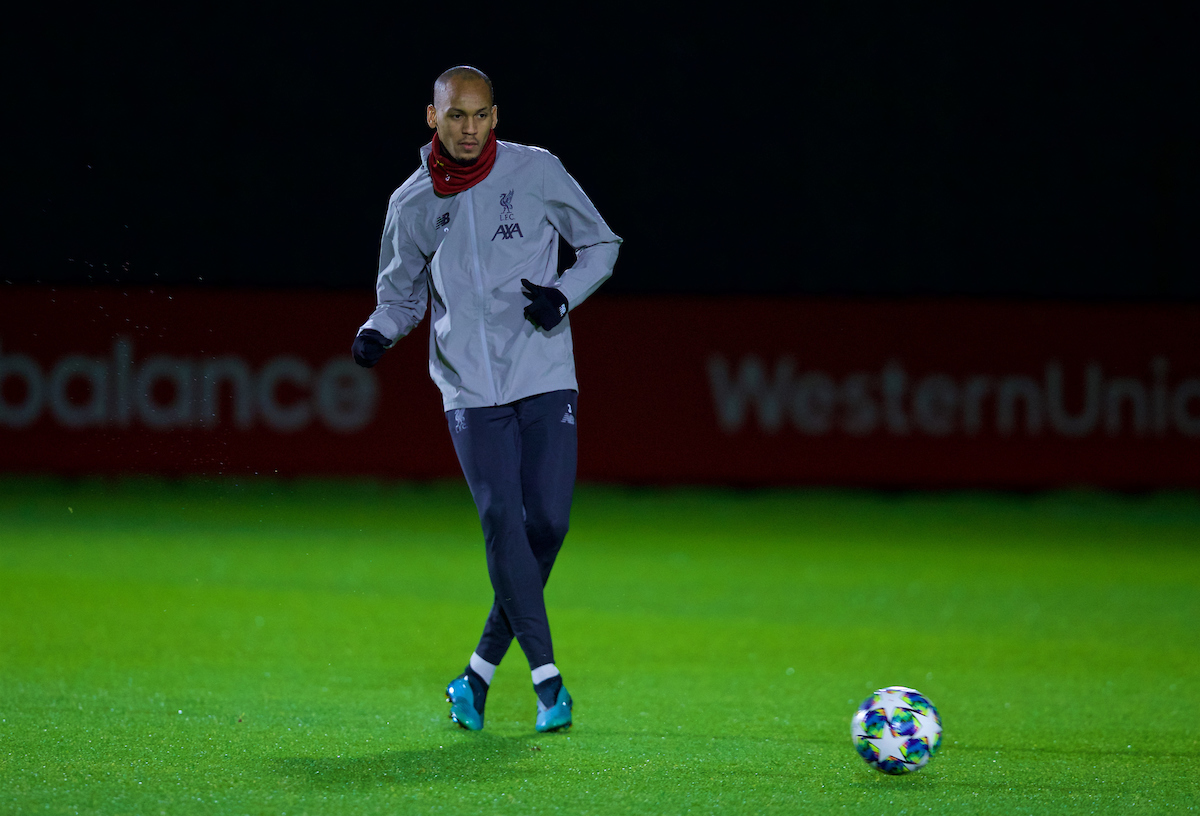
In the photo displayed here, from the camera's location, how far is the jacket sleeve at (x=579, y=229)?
497 cm

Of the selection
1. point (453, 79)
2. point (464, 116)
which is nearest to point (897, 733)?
point (464, 116)

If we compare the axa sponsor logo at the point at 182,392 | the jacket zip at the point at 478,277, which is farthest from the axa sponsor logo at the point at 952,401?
the jacket zip at the point at 478,277

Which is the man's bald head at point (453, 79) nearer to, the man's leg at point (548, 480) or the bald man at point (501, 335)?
the bald man at point (501, 335)

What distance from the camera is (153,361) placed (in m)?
13.3

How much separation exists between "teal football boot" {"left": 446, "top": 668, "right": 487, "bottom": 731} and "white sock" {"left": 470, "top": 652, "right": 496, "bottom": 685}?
0.05 feet

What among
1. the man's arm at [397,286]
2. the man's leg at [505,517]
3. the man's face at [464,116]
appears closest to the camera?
the man's face at [464,116]

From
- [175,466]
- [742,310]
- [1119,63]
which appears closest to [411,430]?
[175,466]

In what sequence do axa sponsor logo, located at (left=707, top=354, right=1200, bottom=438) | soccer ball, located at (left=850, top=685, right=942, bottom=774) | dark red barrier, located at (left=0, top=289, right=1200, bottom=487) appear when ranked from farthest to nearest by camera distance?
axa sponsor logo, located at (left=707, top=354, right=1200, bottom=438)
dark red barrier, located at (left=0, top=289, right=1200, bottom=487)
soccer ball, located at (left=850, top=685, right=942, bottom=774)

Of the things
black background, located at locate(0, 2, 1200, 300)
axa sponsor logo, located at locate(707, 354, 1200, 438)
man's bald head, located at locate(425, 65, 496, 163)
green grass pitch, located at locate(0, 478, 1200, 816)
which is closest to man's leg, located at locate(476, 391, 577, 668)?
green grass pitch, located at locate(0, 478, 1200, 816)

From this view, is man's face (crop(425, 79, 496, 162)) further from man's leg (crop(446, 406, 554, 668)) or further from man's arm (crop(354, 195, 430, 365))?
man's leg (crop(446, 406, 554, 668))

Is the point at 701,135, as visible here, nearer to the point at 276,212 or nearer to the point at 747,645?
the point at 276,212

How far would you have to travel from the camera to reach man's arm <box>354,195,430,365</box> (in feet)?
16.3

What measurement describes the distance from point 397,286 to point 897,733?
2.30m

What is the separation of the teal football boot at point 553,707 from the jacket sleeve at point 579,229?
1332 mm
